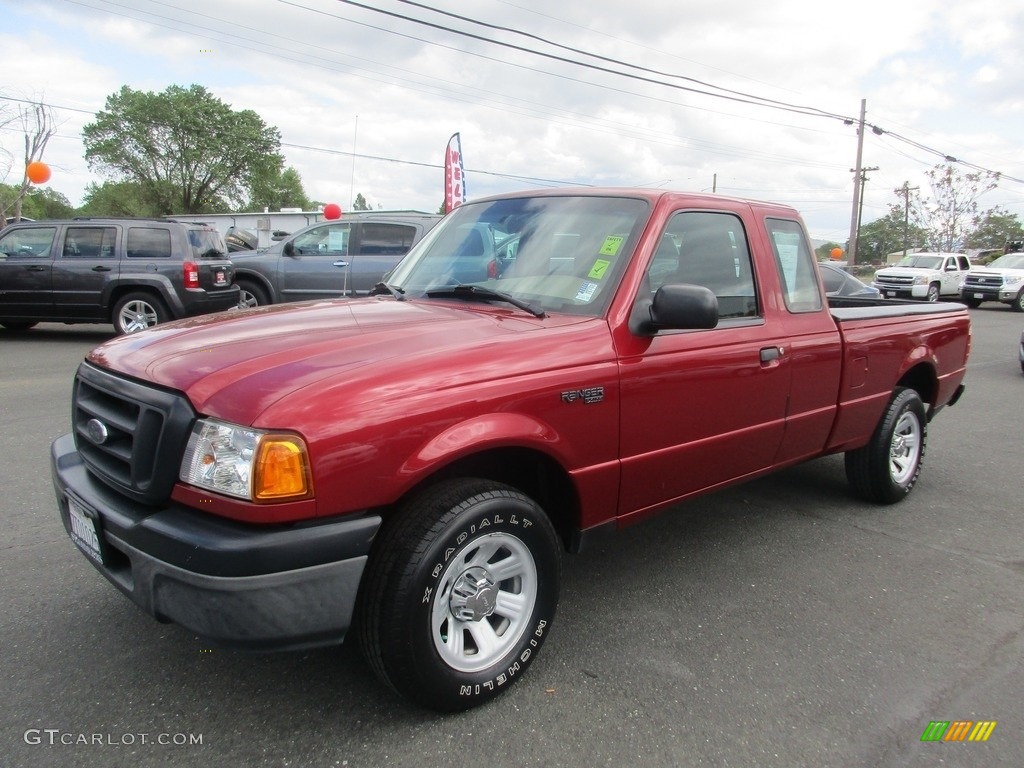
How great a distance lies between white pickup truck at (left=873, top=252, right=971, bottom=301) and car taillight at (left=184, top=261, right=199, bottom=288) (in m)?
23.2

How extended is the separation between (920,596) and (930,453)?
10.1 feet

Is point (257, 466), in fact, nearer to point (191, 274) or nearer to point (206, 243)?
point (191, 274)

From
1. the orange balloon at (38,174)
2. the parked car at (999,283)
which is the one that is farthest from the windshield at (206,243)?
the parked car at (999,283)

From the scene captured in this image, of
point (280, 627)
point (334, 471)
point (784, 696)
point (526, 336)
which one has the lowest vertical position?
point (784, 696)

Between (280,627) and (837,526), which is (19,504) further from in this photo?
(837,526)

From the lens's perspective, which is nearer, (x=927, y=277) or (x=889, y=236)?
(x=927, y=277)

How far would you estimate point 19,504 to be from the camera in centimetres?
422

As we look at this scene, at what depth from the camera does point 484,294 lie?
3221 millimetres

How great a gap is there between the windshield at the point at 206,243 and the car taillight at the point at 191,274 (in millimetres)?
252

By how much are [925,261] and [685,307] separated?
1130 inches

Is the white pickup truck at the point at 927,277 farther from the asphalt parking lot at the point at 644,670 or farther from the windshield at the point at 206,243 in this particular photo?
the asphalt parking lot at the point at 644,670

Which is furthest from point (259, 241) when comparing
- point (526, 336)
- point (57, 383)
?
point (526, 336)

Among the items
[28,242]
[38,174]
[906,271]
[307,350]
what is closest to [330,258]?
[28,242]

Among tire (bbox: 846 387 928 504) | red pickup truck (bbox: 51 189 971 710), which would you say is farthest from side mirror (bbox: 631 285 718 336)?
tire (bbox: 846 387 928 504)
